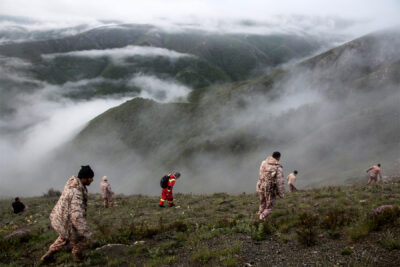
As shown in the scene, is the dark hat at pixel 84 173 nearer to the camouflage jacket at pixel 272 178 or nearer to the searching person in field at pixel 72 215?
the searching person in field at pixel 72 215

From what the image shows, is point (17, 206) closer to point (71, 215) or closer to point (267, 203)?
point (71, 215)

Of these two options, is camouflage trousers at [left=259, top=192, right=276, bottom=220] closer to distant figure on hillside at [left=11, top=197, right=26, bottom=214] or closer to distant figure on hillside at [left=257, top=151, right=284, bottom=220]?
distant figure on hillside at [left=257, top=151, right=284, bottom=220]

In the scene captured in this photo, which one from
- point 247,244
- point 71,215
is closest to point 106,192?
point 71,215

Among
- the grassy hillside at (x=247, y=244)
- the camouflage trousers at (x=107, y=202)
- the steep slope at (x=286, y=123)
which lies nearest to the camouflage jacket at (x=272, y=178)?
the grassy hillside at (x=247, y=244)

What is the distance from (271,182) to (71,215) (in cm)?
582

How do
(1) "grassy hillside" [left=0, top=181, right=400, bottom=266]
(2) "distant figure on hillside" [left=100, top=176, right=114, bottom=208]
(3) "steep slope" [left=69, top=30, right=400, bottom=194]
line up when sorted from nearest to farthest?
(1) "grassy hillside" [left=0, top=181, right=400, bottom=266], (2) "distant figure on hillside" [left=100, top=176, right=114, bottom=208], (3) "steep slope" [left=69, top=30, right=400, bottom=194]

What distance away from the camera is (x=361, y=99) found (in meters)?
67.9

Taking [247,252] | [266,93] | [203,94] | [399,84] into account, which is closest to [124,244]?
[247,252]

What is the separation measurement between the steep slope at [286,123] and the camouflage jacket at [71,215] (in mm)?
34482

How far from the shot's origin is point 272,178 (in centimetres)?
879

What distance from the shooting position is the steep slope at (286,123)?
5284cm

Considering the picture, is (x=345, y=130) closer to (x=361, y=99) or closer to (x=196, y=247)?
(x=361, y=99)

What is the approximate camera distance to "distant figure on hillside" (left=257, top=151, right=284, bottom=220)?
8.73 m

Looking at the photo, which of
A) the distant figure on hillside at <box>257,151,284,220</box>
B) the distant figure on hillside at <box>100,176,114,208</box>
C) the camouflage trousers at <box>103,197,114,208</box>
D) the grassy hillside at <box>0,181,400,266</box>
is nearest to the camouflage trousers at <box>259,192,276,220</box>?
the distant figure on hillside at <box>257,151,284,220</box>
